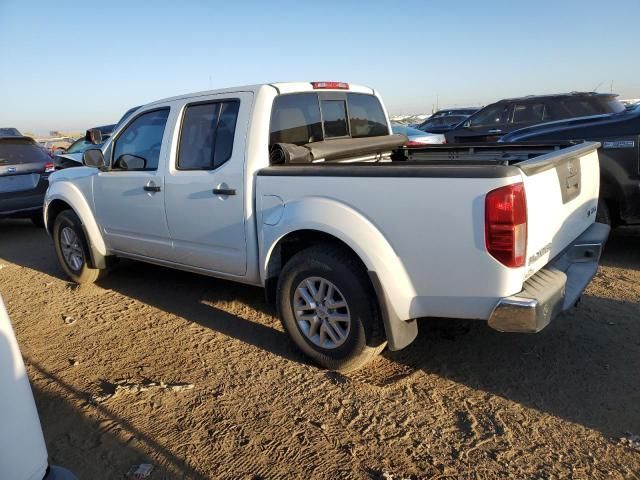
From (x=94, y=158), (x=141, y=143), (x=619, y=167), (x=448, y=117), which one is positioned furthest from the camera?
(x=448, y=117)

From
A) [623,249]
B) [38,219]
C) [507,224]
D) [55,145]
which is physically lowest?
[623,249]

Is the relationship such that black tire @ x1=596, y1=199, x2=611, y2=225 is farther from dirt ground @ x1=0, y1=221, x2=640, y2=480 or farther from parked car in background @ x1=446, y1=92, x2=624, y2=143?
parked car in background @ x1=446, y1=92, x2=624, y2=143

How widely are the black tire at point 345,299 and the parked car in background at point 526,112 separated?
280 inches

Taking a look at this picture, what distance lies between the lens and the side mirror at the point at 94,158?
4934 mm

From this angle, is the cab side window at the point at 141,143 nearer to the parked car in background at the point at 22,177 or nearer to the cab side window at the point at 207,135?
the cab side window at the point at 207,135

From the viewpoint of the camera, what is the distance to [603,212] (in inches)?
207

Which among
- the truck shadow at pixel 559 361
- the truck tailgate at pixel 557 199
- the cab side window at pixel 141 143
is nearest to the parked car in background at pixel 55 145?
the cab side window at pixel 141 143

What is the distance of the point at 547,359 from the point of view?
3.51 meters

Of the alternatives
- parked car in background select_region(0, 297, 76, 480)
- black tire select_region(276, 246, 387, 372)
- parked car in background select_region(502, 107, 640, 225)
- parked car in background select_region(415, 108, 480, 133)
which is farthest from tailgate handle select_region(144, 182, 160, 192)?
parked car in background select_region(415, 108, 480, 133)

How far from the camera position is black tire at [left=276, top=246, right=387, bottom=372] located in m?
3.23

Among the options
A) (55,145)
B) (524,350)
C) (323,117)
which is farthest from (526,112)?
(55,145)

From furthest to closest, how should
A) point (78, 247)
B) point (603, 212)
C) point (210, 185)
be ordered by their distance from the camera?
point (78, 247), point (603, 212), point (210, 185)

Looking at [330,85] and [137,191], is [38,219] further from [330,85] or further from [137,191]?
[330,85]

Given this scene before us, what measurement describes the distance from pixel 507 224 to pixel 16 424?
231 centimetres
